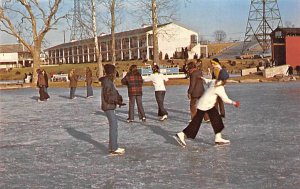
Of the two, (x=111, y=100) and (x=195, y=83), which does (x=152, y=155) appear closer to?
(x=111, y=100)

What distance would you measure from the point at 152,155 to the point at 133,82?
15.3ft

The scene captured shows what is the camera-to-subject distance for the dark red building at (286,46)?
43.2 meters

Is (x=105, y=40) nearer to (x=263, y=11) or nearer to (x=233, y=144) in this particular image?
(x=263, y=11)

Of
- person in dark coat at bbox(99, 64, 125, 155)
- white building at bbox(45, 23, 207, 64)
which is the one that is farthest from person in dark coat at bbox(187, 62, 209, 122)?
white building at bbox(45, 23, 207, 64)

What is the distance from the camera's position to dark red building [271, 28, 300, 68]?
43250 mm

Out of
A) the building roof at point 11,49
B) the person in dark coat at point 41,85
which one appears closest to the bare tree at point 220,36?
the building roof at point 11,49

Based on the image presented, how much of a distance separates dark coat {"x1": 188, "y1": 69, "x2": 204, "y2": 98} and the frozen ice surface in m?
0.91

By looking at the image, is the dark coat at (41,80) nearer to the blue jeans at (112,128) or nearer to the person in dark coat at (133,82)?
the person in dark coat at (133,82)

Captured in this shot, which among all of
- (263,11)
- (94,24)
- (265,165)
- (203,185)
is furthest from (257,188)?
(263,11)

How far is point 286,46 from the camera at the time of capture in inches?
1710

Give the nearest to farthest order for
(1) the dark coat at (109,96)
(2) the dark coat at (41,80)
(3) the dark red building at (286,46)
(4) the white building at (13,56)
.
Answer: (1) the dark coat at (109,96), (2) the dark coat at (41,80), (3) the dark red building at (286,46), (4) the white building at (13,56)

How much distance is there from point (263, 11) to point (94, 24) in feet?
139

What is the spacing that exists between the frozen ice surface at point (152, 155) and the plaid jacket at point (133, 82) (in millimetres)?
894

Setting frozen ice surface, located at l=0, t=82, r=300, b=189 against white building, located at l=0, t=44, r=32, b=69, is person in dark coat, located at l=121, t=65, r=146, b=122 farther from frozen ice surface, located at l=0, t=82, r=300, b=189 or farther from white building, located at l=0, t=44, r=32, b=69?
white building, located at l=0, t=44, r=32, b=69
